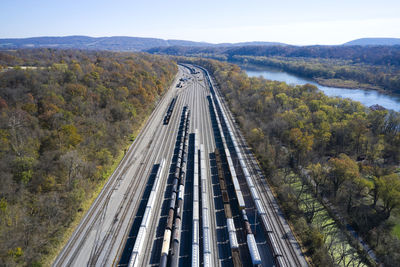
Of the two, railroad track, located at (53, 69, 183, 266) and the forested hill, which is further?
the forested hill

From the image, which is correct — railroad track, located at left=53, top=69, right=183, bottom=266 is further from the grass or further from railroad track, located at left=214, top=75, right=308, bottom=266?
railroad track, located at left=214, top=75, right=308, bottom=266

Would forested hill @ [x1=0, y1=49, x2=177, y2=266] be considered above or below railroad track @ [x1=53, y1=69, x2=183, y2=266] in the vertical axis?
above

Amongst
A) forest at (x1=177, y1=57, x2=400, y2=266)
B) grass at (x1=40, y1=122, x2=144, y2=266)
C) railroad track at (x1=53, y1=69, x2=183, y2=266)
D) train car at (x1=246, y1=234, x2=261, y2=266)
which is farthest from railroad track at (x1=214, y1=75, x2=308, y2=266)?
grass at (x1=40, y1=122, x2=144, y2=266)

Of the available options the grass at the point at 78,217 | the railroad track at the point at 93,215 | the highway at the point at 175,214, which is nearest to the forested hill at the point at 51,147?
the grass at the point at 78,217

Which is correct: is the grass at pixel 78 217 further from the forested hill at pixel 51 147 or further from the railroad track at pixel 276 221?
the railroad track at pixel 276 221

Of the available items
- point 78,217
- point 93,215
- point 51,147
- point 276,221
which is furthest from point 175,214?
point 51,147

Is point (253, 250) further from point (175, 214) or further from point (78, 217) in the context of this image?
point (78, 217)

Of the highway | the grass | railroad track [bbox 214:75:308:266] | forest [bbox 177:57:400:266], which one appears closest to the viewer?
the grass
